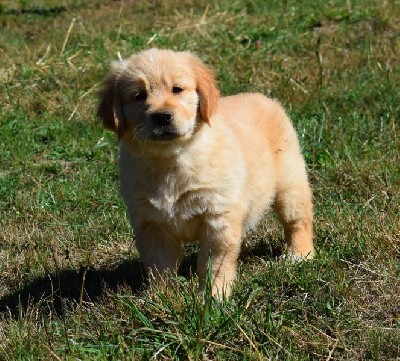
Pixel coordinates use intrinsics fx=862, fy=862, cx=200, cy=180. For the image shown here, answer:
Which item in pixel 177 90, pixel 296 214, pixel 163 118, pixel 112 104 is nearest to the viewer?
pixel 163 118

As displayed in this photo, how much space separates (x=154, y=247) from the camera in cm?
430

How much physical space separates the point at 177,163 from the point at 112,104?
0.51 metres

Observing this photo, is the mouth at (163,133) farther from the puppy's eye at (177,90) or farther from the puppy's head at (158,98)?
the puppy's eye at (177,90)

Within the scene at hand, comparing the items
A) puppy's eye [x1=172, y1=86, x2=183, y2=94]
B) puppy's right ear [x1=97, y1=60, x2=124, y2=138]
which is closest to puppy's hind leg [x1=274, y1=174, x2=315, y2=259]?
puppy's eye [x1=172, y1=86, x2=183, y2=94]

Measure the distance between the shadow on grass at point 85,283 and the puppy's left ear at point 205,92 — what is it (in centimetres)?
92

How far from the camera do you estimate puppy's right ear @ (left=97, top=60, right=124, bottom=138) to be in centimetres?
440

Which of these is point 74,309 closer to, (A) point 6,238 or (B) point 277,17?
(A) point 6,238

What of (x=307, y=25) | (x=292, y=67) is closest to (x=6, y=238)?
(x=292, y=67)

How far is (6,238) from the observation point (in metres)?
5.41

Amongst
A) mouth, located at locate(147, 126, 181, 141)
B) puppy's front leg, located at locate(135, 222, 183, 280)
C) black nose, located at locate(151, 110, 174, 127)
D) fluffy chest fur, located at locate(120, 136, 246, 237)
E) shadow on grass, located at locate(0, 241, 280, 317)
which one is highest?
black nose, located at locate(151, 110, 174, 127)

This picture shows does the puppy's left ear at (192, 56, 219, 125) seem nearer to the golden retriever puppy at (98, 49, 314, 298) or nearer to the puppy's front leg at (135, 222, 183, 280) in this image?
the golden retriever puppy at (98, 49, 314, 298)

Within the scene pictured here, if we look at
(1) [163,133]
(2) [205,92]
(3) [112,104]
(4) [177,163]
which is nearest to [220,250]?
(4) [177,163]

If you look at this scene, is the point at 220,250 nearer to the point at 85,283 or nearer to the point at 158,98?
the point at 158,98

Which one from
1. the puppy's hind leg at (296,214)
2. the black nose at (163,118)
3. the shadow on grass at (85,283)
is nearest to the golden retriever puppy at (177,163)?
the black nose at (163,118)
